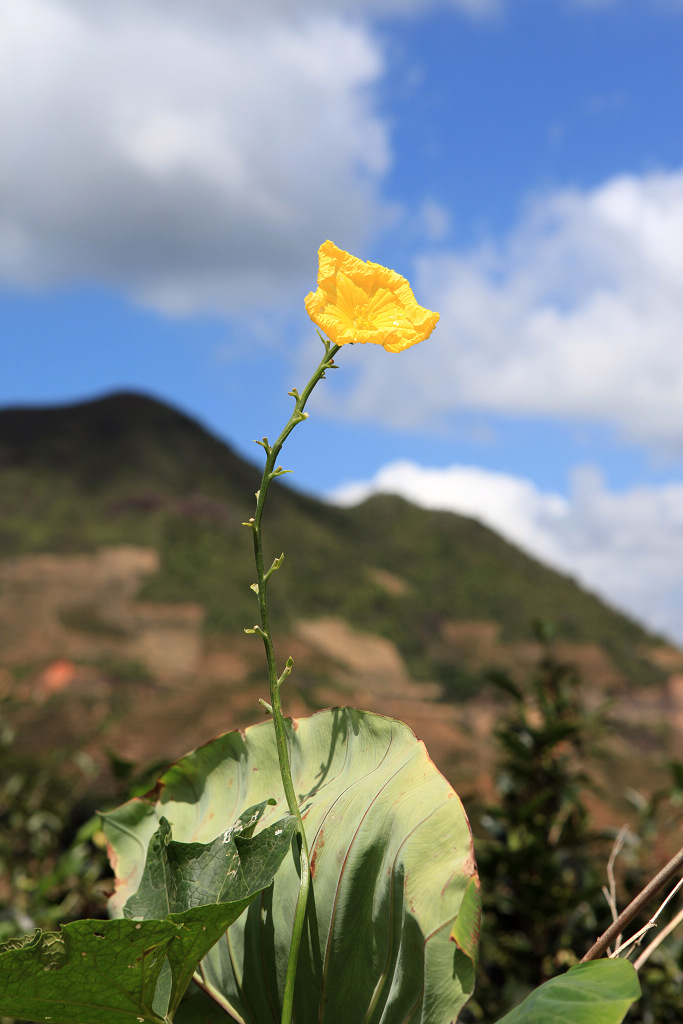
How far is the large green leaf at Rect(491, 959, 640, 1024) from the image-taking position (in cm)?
63

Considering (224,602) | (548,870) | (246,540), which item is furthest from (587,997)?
(246,540)

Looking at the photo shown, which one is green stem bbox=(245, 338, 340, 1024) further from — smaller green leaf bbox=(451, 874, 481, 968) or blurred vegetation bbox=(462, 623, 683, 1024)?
blurred vegetation bbox=(462, 623, 683, 1024)

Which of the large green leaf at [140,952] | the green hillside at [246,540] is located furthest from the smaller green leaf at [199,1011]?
the green hillside at [246,540]

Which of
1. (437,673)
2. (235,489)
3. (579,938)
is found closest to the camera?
(579,938)

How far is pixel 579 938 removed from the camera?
1.73m

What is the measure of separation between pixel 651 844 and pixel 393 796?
145 cm

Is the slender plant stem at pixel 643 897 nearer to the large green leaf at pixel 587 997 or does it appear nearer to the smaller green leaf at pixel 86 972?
the large green leaf at pixel 587 997

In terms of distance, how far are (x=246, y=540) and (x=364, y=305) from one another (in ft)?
49.2

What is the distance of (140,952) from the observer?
2.26 ft

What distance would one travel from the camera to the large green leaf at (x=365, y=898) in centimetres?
75

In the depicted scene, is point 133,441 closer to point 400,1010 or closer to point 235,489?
point 235,489

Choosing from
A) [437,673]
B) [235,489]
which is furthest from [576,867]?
[235,489]

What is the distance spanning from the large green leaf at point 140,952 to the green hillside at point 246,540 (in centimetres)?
1283

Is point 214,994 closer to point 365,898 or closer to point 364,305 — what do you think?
point 365,898
